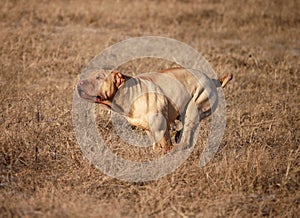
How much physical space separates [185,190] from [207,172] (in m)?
0.35

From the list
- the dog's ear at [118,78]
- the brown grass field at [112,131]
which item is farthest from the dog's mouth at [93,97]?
the brown grass field at [112,131]

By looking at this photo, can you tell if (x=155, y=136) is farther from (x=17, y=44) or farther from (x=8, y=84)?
(x=17, y=44)

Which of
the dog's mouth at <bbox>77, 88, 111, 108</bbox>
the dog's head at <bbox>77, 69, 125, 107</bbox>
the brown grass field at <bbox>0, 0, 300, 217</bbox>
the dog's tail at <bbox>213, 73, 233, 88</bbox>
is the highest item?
the dog's head at <bbox>77, 69, 125, 107</bbox>

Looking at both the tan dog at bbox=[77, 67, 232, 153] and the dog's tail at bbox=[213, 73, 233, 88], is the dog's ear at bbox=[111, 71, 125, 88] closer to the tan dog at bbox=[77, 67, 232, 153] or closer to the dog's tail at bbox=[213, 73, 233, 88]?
the tan dog at bbox=[77, 67, 232, 153]

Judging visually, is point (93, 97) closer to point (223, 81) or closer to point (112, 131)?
point (112, 131)

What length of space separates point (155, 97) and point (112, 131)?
1.20 m

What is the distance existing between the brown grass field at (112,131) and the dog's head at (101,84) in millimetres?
609

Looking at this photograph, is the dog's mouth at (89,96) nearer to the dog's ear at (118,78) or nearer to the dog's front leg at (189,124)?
the dog's ear at (118,78)

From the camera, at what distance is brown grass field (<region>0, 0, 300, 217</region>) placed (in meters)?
4.34

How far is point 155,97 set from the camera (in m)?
4.94

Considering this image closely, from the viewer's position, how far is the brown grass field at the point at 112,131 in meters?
4.34

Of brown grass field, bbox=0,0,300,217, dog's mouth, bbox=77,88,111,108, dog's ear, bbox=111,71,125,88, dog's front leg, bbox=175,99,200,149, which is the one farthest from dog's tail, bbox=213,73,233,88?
dog's mouth, bbox=77,88,111,108

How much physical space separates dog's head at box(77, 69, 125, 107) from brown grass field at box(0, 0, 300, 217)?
0.61 m

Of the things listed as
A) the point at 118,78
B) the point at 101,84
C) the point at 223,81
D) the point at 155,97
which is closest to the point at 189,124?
the point at 155,97
